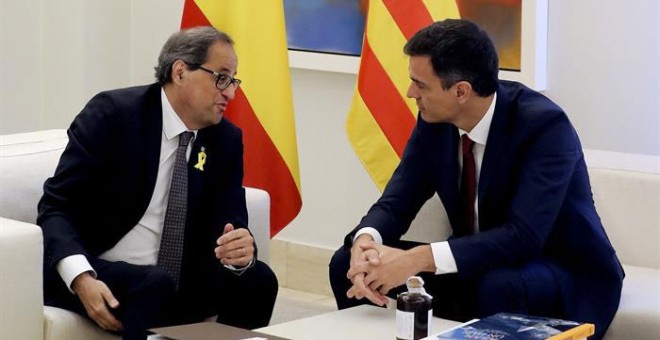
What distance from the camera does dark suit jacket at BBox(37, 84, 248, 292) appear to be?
3221 millimetres

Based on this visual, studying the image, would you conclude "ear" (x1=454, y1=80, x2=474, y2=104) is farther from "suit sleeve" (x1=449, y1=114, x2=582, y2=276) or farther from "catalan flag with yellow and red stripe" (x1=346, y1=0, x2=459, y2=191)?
"catalan flag with yellow and red stripe" (x1=346, y1=0, x2=459, y2=191)

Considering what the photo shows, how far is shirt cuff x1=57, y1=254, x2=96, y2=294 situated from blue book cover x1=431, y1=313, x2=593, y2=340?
41.4 inches

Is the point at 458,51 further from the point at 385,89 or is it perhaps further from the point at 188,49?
the point at 385,89

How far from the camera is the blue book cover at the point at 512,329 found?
254cm

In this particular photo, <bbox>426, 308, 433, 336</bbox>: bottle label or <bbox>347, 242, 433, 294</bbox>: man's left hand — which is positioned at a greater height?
<bbox>347, 242, 433, 294</bbox>: man's left hand

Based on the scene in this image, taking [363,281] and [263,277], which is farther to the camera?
[263,277]

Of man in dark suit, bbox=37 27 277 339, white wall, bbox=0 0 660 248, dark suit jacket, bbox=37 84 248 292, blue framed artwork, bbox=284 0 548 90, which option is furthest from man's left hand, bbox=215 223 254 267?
blue framed artwork, bbox=284 0 548 90

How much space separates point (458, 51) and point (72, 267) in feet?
3.96

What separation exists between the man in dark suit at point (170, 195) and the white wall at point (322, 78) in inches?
51.0

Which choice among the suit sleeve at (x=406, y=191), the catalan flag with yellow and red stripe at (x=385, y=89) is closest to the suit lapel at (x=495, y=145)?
the suit sleeve at (x=406, y=191)

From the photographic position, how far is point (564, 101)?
4.41m

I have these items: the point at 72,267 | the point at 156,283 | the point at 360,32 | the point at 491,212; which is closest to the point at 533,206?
the point at 491,212

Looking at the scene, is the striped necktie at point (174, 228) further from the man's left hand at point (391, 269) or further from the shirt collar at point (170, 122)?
the man's left hand at point (391, 269)

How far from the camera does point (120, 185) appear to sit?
3.27 m
